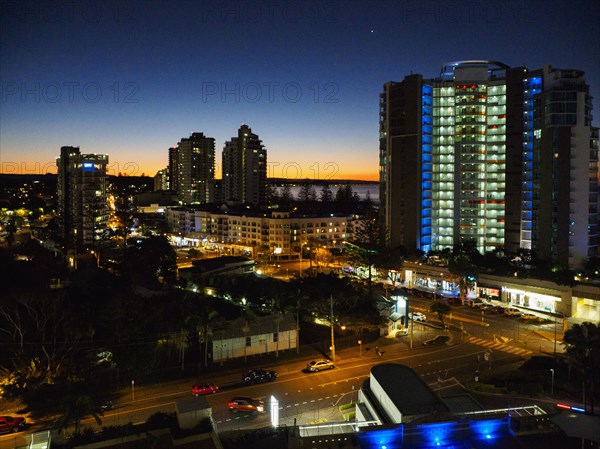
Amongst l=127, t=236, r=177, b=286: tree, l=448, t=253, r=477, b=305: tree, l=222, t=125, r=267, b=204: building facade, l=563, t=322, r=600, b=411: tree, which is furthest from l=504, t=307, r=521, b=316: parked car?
l=222, t=125, r=267, b=204: building facade

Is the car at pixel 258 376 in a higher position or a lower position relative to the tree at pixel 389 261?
lower

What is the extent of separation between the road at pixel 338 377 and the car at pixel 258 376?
0.28 m

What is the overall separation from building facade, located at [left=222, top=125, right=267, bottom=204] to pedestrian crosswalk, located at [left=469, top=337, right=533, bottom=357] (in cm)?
7335

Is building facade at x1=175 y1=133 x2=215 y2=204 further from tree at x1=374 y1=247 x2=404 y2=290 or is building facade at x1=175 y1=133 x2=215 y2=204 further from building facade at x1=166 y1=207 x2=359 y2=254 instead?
tree at x1=374 y1=247 x2=404 y2=290

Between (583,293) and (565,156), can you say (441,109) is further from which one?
(583,293)

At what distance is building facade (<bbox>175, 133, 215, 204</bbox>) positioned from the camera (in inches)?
5079

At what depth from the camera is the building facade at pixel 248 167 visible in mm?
99625

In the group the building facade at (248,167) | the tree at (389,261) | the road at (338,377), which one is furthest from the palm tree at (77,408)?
the building facade at (248,167)

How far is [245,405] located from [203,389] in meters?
2.44

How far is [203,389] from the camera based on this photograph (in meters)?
20.4

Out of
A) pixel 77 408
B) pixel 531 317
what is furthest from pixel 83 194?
pixel 77 408

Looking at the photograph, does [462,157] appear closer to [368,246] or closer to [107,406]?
[368,246]

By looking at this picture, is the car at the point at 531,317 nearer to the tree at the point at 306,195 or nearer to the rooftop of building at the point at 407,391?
the rooftop of building at the point at 407,391

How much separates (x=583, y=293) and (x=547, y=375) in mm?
14287
